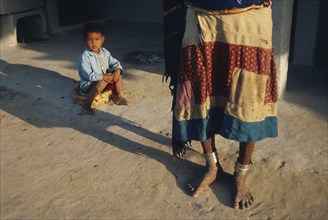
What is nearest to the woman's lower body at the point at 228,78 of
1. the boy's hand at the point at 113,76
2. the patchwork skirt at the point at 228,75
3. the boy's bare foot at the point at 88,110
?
the patchwork skirt at the point at 228,75

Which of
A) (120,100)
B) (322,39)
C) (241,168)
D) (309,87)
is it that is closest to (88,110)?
(120,100)

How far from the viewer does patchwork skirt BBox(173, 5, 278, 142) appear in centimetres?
237

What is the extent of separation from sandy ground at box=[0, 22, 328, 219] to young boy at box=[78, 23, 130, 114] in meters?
0.19

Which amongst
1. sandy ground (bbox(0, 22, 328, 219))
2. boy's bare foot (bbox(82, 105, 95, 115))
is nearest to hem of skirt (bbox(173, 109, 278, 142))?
sandy ground (bbox(0, 22, 328, 219))

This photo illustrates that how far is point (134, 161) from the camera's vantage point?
3.30 meters

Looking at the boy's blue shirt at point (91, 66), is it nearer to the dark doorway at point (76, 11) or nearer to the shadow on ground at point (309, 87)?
the shadow on ground at point (309, 87)

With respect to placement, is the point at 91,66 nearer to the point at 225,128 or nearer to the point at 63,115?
the point at 63,115

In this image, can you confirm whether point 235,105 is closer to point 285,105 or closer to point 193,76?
point 193,76

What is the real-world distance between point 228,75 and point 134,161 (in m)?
1.22

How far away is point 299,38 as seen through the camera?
5676 mm

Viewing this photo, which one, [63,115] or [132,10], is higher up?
[132,10]

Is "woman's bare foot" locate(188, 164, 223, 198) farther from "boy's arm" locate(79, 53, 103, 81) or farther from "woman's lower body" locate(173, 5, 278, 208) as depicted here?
"boy's arm" locate(79, 53, 103, 81)

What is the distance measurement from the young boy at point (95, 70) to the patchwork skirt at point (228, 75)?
73.2 inches

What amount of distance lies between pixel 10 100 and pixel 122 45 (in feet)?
9.53
